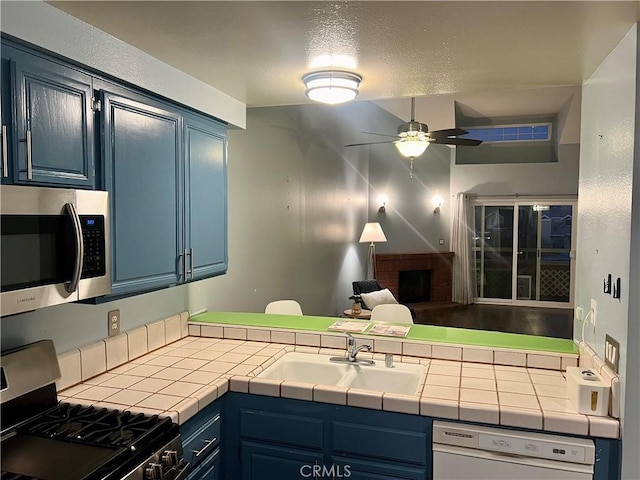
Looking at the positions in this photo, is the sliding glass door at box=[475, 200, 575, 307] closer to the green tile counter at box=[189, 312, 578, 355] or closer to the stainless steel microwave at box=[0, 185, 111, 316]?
the green tile counter at box=[189, 312, 578, 355]

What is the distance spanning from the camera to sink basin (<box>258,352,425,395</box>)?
87.7 inches

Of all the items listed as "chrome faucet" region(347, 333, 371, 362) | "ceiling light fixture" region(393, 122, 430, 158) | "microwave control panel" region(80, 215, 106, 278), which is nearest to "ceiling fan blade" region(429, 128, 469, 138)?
"ceiling light fixture" region(393, 122, 430, 158)

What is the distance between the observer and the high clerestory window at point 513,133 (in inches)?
334

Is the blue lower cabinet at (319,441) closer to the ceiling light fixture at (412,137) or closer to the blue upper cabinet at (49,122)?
the blue upper cabinet at (49,122)

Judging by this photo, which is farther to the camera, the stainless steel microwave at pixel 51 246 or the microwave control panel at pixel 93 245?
the microwave control panel at pixel 93 245

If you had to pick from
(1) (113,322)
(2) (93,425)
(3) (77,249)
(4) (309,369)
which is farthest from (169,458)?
(4) (309,369)

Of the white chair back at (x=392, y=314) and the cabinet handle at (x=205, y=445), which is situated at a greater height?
the white chair back at (x=392, y=314)

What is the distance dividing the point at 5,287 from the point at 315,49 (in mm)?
1307

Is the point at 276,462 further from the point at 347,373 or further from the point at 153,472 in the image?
the point at 153,472

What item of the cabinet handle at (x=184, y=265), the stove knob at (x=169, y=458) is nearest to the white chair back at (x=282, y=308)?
the cabinet handle at (x=184, y=265)

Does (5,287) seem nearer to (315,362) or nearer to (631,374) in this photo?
(315,362)

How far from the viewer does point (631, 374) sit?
1.62 metres

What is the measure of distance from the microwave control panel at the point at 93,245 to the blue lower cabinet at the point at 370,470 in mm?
1212

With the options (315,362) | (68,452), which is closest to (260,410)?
(315,362)
